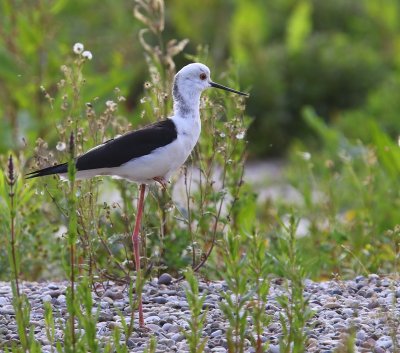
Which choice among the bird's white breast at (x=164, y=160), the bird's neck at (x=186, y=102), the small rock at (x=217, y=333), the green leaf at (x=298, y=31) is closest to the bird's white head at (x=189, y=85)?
the bird's neck at (x=186, y=102)

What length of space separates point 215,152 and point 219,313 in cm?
86

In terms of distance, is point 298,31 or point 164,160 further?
point 298,31

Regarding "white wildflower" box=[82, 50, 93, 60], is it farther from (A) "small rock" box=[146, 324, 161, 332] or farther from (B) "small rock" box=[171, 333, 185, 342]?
(B) "small rock" box=[171, 333, 185, 342]

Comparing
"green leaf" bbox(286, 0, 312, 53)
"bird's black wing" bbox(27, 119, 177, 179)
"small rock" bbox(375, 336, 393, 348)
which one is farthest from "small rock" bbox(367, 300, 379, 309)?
"green leaf" bbox(286, 0, 312, 53)

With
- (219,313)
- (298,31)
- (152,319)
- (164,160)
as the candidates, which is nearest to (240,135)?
(164,160)

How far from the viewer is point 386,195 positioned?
682 centimetres

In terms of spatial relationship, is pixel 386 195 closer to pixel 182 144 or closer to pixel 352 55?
pixel 182 144

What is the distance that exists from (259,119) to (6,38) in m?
3.23

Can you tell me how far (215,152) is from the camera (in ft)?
16.0

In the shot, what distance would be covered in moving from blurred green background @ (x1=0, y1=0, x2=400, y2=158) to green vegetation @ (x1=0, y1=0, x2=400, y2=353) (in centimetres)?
2

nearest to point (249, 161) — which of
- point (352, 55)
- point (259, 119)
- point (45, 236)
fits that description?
point (259, 119)

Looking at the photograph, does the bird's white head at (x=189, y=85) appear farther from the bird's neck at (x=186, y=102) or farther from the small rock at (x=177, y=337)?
the small rock at (x=177, y=337)

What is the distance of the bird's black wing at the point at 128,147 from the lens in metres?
4.34

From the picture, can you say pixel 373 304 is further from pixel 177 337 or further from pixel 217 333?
pixel 177 337
